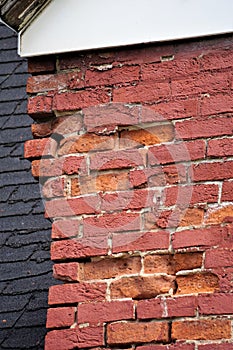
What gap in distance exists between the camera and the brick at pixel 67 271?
330 cm

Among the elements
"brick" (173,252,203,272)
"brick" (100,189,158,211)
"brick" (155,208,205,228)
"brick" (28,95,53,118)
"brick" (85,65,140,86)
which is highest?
"brick" (85,65,140,86)

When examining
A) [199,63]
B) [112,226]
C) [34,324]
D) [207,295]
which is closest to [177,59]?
[199,63]

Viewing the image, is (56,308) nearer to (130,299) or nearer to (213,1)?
(130,299)

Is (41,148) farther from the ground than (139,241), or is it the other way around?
(41,148)

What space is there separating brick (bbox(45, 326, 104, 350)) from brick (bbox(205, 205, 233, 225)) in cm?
51

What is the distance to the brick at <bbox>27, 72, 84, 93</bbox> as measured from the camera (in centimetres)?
354

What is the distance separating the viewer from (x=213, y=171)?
3311 millimetres

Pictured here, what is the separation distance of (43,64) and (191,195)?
77 cm

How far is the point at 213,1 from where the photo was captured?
342 centimetres

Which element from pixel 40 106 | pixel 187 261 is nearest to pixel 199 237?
pixel 187 261

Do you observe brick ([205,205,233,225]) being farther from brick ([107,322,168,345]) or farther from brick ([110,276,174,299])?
brick ([107,322,168,345])

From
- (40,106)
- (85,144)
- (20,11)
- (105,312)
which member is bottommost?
(105,312)

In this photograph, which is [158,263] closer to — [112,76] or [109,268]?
[109,268]

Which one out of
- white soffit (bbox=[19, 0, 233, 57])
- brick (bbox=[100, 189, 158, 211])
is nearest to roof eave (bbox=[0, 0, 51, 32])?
white soffit (bbox=[19, 0, 233, 57])
